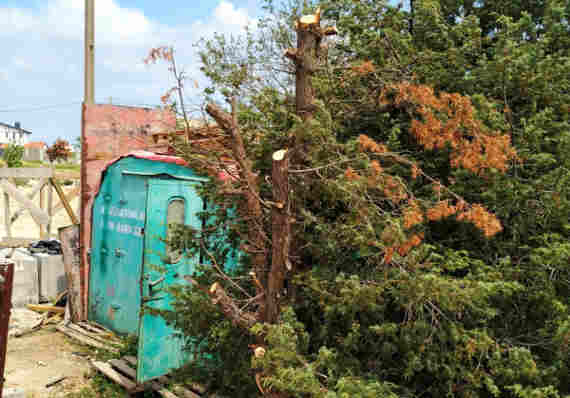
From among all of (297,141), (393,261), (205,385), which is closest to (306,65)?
(297,141)

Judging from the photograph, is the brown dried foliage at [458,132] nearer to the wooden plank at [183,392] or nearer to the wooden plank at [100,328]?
the wooden plank at [183,392]

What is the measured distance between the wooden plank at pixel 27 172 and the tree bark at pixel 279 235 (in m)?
7.38

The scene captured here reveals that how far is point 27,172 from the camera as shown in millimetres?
9367

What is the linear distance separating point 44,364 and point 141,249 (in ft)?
6.22

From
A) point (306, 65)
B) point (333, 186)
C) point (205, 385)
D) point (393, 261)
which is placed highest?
point (306, 65)

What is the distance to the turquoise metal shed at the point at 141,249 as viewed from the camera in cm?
504

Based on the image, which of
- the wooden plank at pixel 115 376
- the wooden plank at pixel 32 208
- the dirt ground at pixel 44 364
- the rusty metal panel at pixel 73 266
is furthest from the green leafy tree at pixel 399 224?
the wooden plank at pixel 32 208

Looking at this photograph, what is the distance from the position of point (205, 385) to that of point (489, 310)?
8.16 feet

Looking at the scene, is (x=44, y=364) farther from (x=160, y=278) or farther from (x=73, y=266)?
(x=160, y=278)

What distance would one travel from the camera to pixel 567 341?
9.68 feet

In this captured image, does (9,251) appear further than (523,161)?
Yes

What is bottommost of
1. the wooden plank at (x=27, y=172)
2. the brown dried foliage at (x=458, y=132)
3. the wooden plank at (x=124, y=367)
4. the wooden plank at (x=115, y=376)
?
the wooden plank at (x=115, y=376)

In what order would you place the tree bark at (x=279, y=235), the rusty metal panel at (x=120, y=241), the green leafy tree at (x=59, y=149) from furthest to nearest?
1. the green leafy tree at (x=59, y=149)
2. the rusty metal panel at (x=120, y=241)
3. the tree bark at (x=279, y=235)

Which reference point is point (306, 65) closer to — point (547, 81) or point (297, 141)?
point (297, 141)
